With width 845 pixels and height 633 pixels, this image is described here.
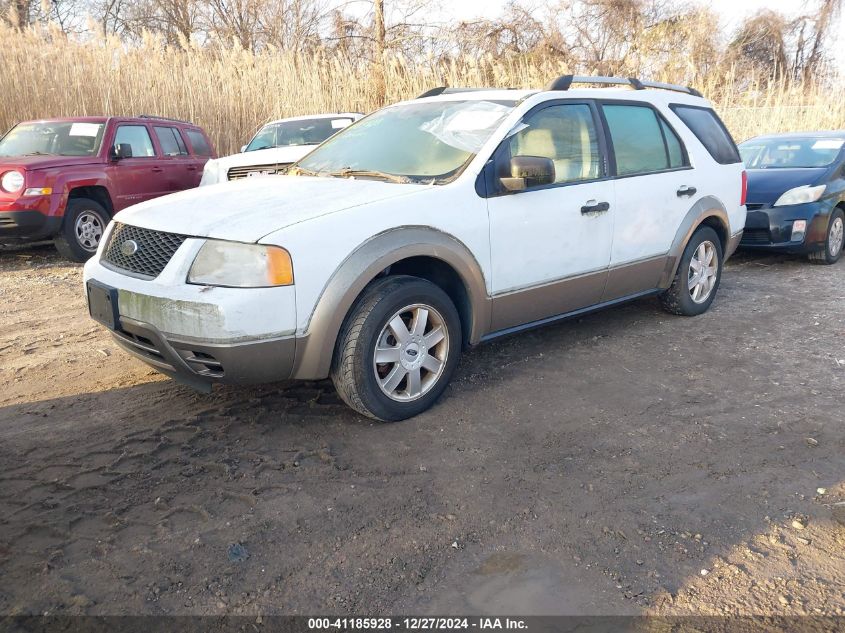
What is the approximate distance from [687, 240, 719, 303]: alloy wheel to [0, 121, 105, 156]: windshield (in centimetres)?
740

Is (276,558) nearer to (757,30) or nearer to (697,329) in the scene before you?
(697,329)

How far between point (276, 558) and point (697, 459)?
204 centimetres

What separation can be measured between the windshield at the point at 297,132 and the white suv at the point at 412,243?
A: 6.20m

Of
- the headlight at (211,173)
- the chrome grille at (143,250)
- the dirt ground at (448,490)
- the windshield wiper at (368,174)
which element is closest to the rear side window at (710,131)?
the dirt ground at (448,490)

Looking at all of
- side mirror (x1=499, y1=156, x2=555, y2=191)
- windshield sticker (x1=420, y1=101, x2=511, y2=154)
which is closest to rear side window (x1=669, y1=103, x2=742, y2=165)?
windshield sticker (x1=420, y1=101, x2=511, y2=154)

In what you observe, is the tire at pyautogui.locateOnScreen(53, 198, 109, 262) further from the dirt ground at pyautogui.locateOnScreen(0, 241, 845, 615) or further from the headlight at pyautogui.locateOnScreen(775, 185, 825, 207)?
the headlight at pyautogui.locateOnScreen(775, 185, 825, 207)

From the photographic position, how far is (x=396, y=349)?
143 inches

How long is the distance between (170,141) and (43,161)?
87.7 inches

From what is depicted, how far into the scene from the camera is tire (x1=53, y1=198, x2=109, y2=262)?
8.32m

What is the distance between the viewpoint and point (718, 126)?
592cm

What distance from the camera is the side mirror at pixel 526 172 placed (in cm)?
390

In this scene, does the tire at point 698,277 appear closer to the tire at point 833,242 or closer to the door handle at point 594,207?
the door handle at point 594,207

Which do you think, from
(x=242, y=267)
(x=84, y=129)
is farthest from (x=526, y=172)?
(x=84, y=129)

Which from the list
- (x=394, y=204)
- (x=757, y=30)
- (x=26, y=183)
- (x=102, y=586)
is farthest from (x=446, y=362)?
(x=757, y=30)
